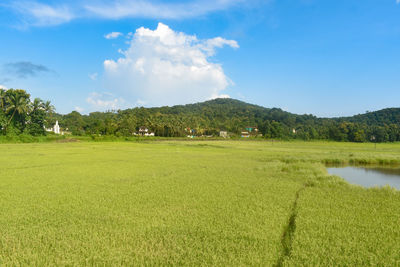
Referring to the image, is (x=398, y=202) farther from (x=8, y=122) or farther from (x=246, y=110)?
(x=246, y=110)

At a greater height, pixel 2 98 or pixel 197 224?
pixel 2 98

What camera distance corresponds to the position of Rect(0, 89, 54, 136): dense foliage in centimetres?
5578

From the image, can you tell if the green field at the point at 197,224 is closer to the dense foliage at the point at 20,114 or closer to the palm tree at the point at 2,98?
the dense foliage at the point at 20,114

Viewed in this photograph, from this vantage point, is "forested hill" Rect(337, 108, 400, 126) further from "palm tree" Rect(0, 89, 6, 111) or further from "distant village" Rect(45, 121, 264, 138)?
"palm tree" Rect(0, 89, 6, 111)

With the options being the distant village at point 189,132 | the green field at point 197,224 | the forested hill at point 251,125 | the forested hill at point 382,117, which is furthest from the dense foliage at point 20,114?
the forested hill at point 382,117

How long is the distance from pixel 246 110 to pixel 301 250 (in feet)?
525

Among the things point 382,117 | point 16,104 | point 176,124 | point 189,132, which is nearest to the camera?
point 16,104

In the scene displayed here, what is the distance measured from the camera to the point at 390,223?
6.84 m

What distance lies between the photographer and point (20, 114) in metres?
58.7

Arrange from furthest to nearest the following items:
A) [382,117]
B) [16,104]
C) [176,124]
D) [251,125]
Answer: [251,125] → [382,117] → [176,124] → [16,104]

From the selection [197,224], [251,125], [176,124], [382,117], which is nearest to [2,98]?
[176,124]

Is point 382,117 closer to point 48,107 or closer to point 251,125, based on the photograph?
point 251,125

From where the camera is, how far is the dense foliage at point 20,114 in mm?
55781

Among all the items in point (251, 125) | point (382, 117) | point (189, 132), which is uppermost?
point (382, 117)
